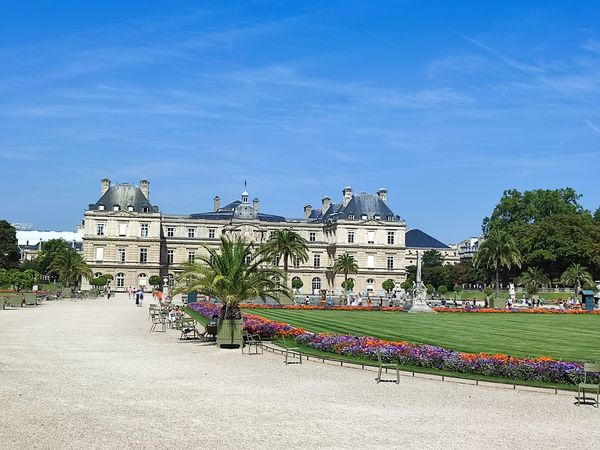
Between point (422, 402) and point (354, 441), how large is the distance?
154 inches

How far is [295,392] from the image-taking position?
15.4m

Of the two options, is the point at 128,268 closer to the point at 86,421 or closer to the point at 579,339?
the point at 579,339

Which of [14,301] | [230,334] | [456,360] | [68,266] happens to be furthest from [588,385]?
[68,266]

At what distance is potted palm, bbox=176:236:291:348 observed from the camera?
23.9 m

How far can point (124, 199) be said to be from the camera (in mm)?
100438

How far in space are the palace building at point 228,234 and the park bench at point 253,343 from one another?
70.0 m

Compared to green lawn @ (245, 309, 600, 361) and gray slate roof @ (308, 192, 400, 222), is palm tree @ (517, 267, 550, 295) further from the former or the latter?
green lawn @ (245, 309, 600, 361)

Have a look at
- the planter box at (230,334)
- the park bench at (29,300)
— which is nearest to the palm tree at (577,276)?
the park bench at (29,300)

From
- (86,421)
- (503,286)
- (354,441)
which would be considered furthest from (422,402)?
(503,286)

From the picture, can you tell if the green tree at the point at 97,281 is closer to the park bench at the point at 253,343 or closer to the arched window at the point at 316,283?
the arched window at the point at 316,283

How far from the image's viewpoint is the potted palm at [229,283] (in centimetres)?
2389

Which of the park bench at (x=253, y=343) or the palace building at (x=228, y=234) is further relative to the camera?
the palace building at (x=228, y=234)

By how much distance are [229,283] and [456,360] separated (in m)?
8.61

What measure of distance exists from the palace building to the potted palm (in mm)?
69920
